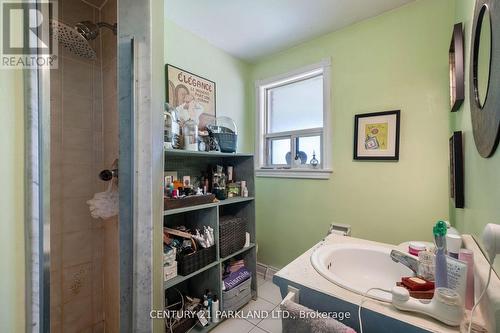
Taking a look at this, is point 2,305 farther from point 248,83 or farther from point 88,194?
point 248,83

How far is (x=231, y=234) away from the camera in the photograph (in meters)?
1.72

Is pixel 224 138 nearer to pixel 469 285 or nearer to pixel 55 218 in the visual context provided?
pixel 55 218

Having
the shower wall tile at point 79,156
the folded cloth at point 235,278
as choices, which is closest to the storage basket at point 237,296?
the folded cloth at point 235,278

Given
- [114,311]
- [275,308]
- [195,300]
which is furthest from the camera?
[275,308]

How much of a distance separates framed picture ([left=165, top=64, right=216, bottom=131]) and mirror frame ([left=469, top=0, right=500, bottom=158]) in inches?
64.1

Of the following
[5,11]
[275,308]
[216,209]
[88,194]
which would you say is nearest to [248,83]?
[216,209]

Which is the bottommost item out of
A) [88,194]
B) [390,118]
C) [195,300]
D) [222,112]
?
[195,300]

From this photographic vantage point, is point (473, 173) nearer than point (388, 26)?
Yes

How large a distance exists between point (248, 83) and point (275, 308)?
2.29 m

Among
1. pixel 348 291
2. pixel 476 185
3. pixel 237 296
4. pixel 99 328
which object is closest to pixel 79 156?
pixel 99 328

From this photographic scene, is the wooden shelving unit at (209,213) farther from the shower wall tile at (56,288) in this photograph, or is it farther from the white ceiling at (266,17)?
the white ceiling at (266,17)

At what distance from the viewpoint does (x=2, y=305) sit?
541 mm

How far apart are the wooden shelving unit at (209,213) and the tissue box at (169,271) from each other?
2cm

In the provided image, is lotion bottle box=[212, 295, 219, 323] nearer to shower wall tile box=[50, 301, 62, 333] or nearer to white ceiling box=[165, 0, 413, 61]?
shower wall tile box=[50, 301, 62, 333]
